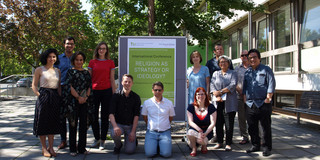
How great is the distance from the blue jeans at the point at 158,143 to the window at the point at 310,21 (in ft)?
20.7

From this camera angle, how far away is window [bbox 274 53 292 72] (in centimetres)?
957

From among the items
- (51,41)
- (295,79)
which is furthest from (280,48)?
(51,41)

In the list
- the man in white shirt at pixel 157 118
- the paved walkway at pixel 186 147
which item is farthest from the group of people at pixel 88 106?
the paved walkway at pixel 186 147

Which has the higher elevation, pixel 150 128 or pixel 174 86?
pixel 174 86

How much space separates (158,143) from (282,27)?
794 cm

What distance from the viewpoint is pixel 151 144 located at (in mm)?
4527

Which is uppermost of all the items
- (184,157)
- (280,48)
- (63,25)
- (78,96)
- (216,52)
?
(63,25)

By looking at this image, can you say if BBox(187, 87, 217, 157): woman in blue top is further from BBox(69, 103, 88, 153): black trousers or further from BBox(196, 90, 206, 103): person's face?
BBox(69, 103, 88, 153): black trousers

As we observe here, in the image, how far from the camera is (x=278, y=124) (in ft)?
26.1

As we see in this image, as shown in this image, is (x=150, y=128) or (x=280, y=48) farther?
(x=280, y=48)

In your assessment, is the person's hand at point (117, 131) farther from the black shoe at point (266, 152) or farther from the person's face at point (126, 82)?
the black shoe at point (266, 152)

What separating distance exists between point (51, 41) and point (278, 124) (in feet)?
40.0

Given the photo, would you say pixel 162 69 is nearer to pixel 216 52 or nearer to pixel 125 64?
pixel 125 64

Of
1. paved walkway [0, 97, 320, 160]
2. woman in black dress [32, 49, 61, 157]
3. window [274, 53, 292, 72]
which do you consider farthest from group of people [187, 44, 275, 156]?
window [274, 53, 292, 72]
